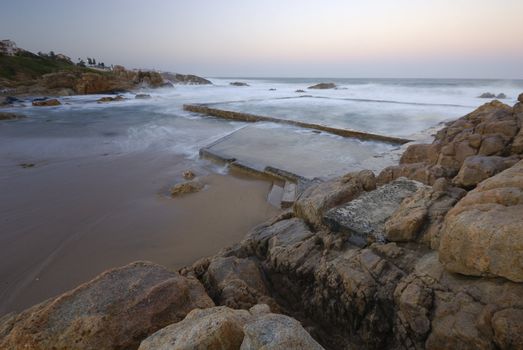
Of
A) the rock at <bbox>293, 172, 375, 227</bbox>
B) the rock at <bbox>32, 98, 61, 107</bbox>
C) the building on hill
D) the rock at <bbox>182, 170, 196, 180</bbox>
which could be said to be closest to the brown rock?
the rock at <bbox>293, 172, 375, 227</bbox>

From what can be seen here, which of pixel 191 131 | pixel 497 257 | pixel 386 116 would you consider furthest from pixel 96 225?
pixel 386 116

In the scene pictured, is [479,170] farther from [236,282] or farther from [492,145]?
[236,282]

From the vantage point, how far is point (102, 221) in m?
4.41

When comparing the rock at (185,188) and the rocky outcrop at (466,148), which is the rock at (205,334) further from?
the rock at (185,188)

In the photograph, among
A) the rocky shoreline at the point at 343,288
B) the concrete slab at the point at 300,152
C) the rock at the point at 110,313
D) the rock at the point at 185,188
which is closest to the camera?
the rocky shoreline at the point at 343,288

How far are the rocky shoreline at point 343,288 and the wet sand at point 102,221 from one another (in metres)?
0.88


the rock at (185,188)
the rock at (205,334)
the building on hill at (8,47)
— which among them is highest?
the building on hill at (8,47)

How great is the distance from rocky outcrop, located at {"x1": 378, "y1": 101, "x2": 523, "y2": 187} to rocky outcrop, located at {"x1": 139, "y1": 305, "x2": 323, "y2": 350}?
270 cm

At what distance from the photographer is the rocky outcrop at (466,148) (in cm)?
385

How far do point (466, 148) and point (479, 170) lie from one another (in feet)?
4.69

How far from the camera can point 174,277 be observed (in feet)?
7.50

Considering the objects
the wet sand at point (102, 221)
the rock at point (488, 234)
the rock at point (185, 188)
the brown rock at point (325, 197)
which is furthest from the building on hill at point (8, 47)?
the rock at point (488, 234)

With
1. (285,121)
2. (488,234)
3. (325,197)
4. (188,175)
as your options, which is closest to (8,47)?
(285,121)

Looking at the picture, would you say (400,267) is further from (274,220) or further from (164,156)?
(164,156)
